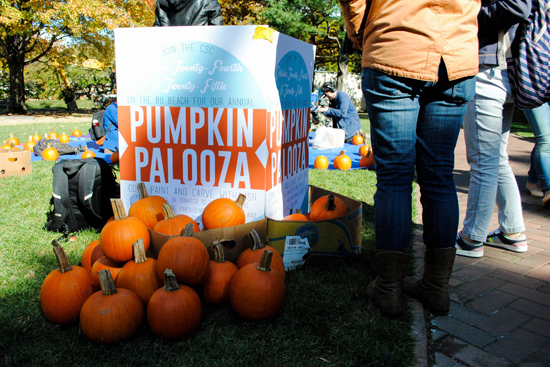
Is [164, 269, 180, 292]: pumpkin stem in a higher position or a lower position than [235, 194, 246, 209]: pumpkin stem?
lower

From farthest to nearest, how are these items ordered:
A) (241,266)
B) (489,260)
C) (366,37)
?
1. (489,260)
2. (241,266)
3. (366,37)

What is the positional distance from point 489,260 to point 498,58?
54.9 inches

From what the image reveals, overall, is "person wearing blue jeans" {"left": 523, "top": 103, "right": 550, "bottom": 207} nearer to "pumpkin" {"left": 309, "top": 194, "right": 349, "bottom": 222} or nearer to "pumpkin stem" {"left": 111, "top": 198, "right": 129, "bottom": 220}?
"pumpkin" {"left": 309, "top": 194, "right": 349, "bottom": 222}

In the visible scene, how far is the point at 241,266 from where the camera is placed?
232cm

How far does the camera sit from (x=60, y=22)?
1833 cm

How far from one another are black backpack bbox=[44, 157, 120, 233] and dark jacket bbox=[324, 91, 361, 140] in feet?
22.3

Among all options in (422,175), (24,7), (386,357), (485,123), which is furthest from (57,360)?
(24,7)

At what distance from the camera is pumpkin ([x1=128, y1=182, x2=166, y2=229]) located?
261 centimetres

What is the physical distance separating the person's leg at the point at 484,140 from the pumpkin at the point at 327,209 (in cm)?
90

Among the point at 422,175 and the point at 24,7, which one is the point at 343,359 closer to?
the point at 422,175

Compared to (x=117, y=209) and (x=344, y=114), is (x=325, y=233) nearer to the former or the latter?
(x=117, y=209)

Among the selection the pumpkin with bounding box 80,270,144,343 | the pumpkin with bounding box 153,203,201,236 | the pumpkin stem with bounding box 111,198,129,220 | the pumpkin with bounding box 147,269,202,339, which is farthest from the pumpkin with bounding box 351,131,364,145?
the pumpkin with bounding box 80,270,144,343

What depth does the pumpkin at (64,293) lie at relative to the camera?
1968mm

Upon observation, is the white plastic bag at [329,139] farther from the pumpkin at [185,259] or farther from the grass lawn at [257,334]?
the pumpkin at [185,259]
